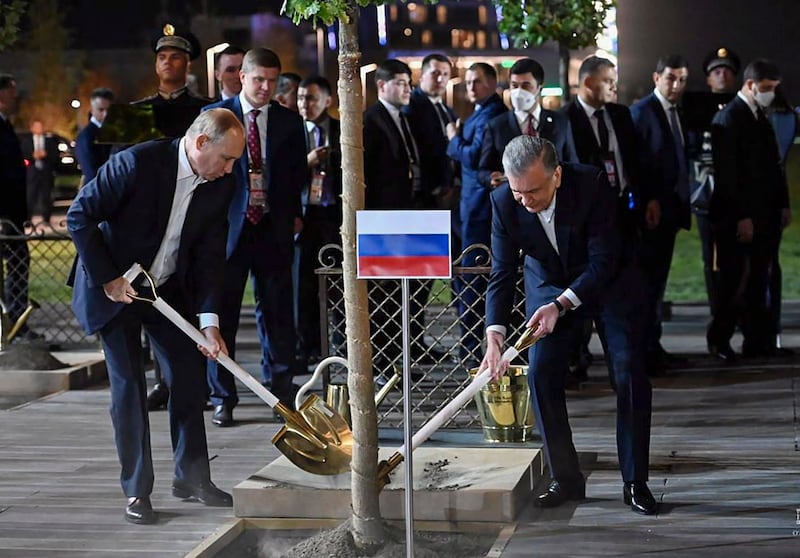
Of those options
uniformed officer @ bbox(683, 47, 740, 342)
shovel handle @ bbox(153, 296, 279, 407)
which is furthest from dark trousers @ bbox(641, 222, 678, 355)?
shovel handle @ bbox(153, 296, 279, 407)

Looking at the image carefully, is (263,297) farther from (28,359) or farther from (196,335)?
(196,335)

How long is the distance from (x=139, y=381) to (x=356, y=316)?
1.06m

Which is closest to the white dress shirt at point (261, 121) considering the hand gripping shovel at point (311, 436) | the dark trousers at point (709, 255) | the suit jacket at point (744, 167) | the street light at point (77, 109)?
the hand gripping shovel at point (311, 436)

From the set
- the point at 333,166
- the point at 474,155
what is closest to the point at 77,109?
the point at 333,166

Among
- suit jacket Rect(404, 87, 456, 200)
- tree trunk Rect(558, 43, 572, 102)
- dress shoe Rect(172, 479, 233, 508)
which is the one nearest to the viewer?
dress shoe Rect(172, 479, 233, 508)

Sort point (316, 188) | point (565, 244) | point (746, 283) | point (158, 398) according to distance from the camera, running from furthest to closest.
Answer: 1. point (746, 283)
2. point (316, 188)
3. point (158, 398)
4. point (565, 244)

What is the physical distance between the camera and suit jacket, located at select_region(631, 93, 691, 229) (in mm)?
8180

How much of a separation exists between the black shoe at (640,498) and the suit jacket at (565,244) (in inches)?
25.8

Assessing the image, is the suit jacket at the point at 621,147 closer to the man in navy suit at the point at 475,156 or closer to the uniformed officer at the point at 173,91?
the man in navy suit at the point at 475,156

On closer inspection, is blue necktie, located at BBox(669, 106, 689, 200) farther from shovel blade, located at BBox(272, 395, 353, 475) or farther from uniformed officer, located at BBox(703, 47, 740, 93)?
shovel blade, located at BBox(272, 395, 353, 475)

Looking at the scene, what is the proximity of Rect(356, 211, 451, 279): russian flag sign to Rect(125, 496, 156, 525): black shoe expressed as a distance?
1443 mm

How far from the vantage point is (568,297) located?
510 cm

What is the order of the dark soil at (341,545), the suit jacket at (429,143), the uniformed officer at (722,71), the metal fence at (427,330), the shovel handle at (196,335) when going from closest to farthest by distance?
the dark soil at (341,545), the shovel handle at (196,335), the metal fence at (427,330), the suit jacket at (429,143), the uniformed officer at (722,71)

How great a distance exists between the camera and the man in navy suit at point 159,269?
5074mm
